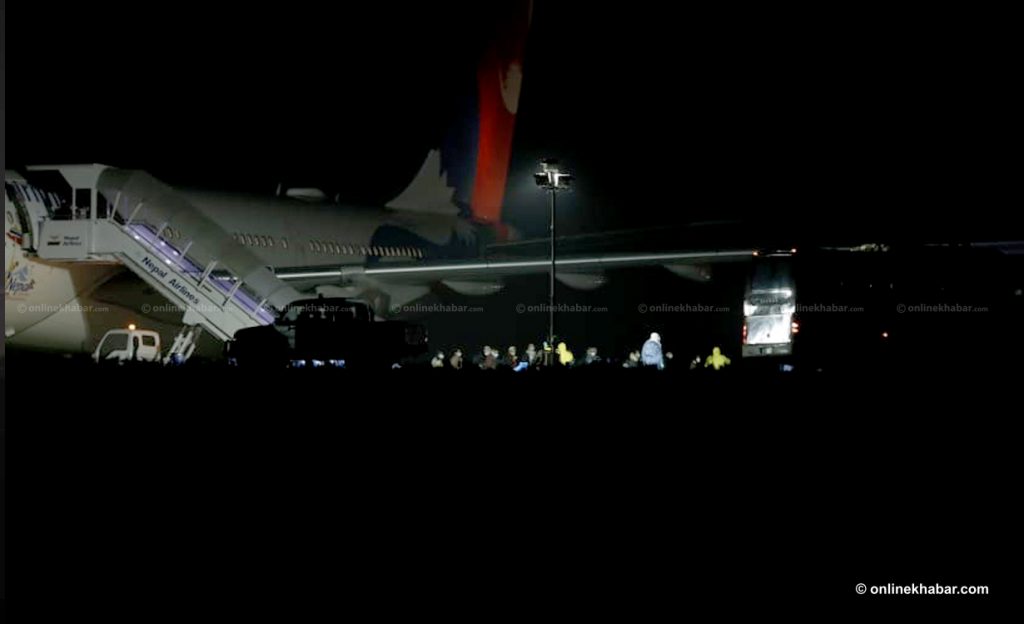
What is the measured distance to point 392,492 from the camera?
27.3 ft

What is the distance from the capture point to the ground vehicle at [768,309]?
20562 millimetres

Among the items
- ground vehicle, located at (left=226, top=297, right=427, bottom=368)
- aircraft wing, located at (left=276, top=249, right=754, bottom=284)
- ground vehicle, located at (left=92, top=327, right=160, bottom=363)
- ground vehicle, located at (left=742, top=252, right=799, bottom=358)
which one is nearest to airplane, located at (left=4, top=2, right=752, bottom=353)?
aircraft wing, located at (left=276, top=249, right=754, bottom=284)

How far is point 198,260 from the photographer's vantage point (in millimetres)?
21891

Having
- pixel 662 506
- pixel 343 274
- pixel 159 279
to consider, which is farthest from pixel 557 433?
pixel 343 274

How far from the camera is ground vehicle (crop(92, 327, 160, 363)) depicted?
20.2 metres

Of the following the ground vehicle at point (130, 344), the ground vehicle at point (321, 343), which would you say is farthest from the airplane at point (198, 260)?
the ground vehicle at point (321, 343)

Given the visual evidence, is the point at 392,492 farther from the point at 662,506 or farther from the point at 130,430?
the point at 130,430

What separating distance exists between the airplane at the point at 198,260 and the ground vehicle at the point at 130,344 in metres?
0.59

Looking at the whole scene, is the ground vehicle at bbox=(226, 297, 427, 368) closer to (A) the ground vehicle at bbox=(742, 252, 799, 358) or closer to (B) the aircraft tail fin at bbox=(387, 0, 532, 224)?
(A) the ground vehicle at bbox=(742, 252, 799, 358)

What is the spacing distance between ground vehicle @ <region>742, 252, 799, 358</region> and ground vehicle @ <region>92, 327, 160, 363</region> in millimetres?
10821

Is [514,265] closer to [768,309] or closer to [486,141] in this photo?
[768,309]

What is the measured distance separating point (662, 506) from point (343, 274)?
56.9 feet

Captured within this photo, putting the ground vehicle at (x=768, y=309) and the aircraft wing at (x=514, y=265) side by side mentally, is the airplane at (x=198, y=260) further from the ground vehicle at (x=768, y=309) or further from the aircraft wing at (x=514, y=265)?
the ground vehicle at (x=768, y=309)

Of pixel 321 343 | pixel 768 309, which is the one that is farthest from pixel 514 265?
pixel 321 343
